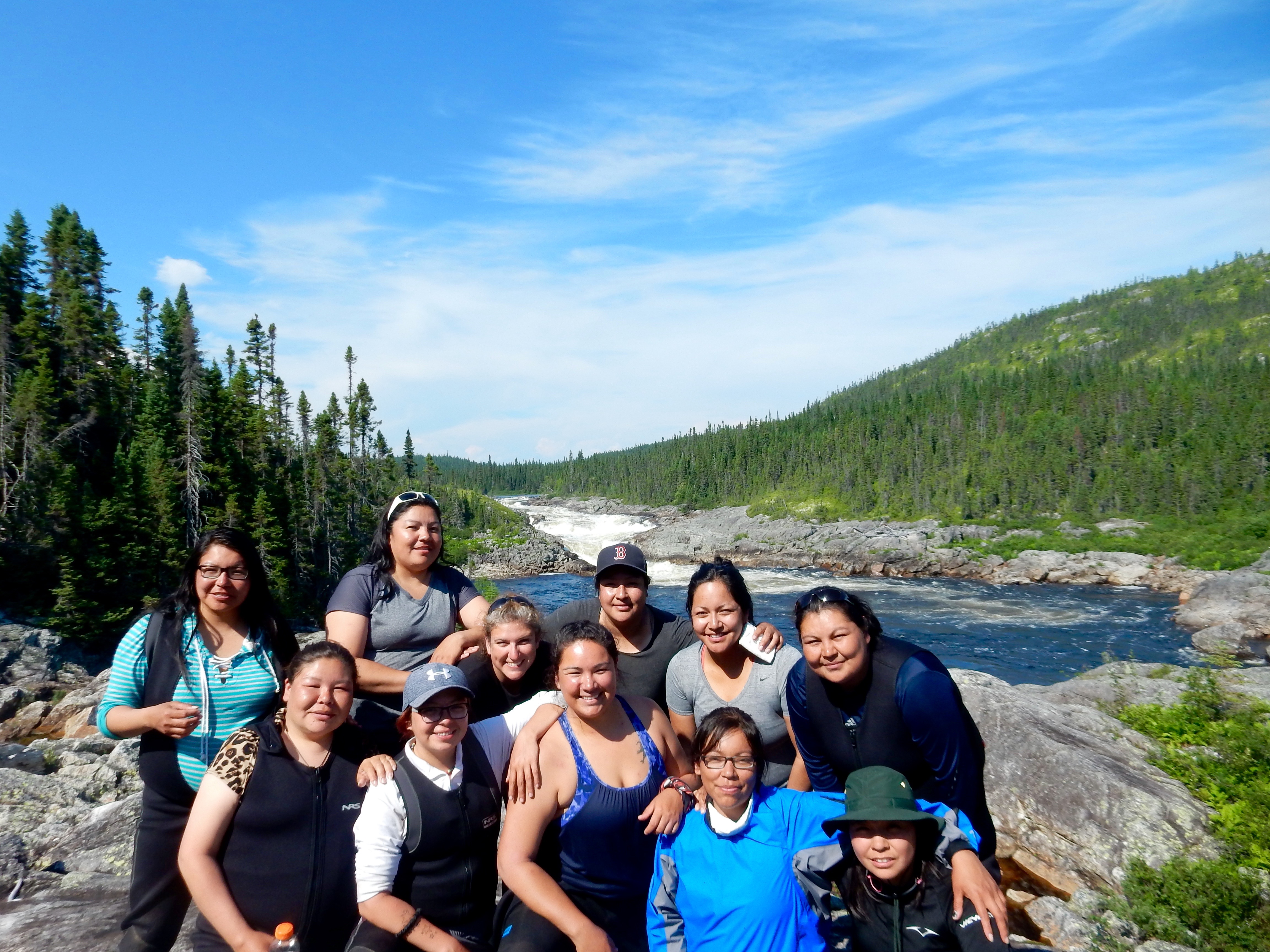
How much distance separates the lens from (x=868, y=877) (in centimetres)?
300

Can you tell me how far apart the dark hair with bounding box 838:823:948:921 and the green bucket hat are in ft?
0.20

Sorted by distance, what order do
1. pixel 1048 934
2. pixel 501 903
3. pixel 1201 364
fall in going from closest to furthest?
pixel 501 903, pixel 1048 934, pixel 1201 364

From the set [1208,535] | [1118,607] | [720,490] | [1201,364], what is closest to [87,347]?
[1118,607]

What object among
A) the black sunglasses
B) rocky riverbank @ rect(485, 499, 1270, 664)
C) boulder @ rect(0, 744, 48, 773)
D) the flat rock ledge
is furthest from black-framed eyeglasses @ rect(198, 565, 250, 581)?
the flat rock ledge

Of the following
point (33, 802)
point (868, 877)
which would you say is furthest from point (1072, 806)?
point (33, 802)

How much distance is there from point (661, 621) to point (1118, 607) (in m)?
40.7

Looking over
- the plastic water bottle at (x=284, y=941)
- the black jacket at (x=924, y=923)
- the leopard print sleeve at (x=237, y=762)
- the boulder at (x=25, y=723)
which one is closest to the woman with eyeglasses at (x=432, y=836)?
the plastic water bottle at (x=284, y=941)

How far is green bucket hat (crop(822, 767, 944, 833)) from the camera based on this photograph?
9.16 feet

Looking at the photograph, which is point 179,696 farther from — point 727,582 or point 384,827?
point 727,582

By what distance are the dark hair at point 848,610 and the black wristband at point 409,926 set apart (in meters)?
2.07

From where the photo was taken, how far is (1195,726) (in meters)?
8.52

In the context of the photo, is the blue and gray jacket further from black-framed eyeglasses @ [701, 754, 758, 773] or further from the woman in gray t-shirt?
the woman in gray t-shirt

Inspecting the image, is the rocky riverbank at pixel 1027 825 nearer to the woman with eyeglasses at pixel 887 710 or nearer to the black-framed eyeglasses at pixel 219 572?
the black-framed eyeglasses at pixel 219 572

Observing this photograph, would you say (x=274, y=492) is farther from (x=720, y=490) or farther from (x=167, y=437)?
(x=720, y=490)
